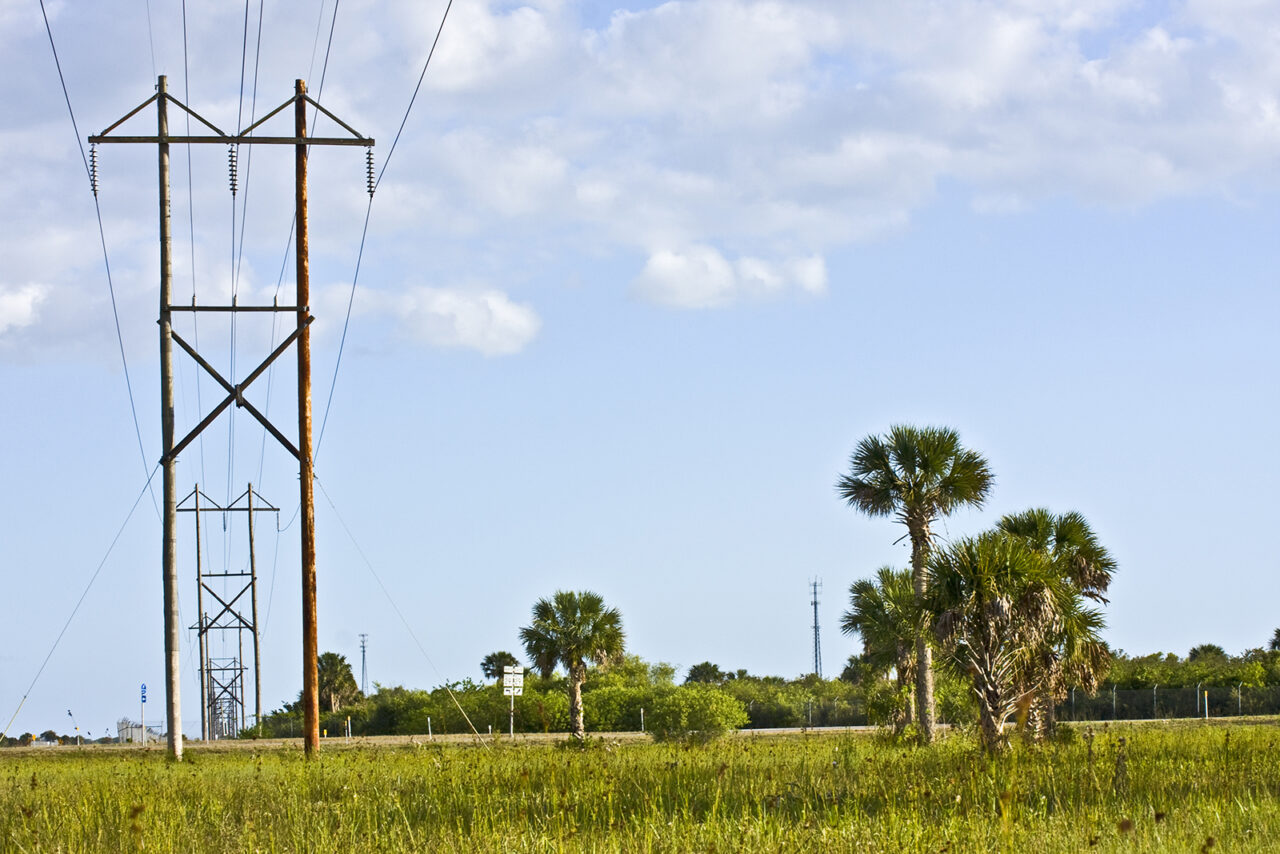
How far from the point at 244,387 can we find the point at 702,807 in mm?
15399

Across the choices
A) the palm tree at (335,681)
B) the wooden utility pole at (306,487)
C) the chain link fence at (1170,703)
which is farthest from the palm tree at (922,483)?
the palm tree at (335,681)

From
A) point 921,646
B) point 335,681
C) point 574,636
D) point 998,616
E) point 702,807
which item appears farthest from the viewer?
point 335,681

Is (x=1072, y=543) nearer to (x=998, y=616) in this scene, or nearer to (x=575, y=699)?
(x=998, y=616)

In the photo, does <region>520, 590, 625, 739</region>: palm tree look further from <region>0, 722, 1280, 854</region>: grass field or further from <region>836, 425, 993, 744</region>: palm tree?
<region>0, 722, 1280, 854</region>: grass field

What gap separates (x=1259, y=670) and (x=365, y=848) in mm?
51919

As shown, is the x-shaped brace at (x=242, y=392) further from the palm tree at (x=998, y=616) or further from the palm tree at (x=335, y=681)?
the palm tree at (x=335, y=681)

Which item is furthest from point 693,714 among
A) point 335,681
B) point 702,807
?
point 335,681

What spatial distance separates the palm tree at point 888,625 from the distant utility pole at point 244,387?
44.7ft

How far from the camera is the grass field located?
8.27m

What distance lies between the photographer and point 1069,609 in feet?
72.8

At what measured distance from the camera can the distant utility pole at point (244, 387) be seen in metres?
23.6

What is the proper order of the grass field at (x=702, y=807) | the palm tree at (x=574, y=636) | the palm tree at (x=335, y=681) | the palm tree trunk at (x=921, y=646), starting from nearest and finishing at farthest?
1. the grass field at (x=702, y=807)
2. the palm tree trunk at (x=921, y=646)
3. the palm tree at (x=574, y=636)
4. the palm tree at (x=335, y=681)

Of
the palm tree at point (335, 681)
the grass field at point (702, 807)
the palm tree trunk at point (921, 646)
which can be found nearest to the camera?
the grass field at point (702, 807)

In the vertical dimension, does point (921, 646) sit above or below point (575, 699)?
above
